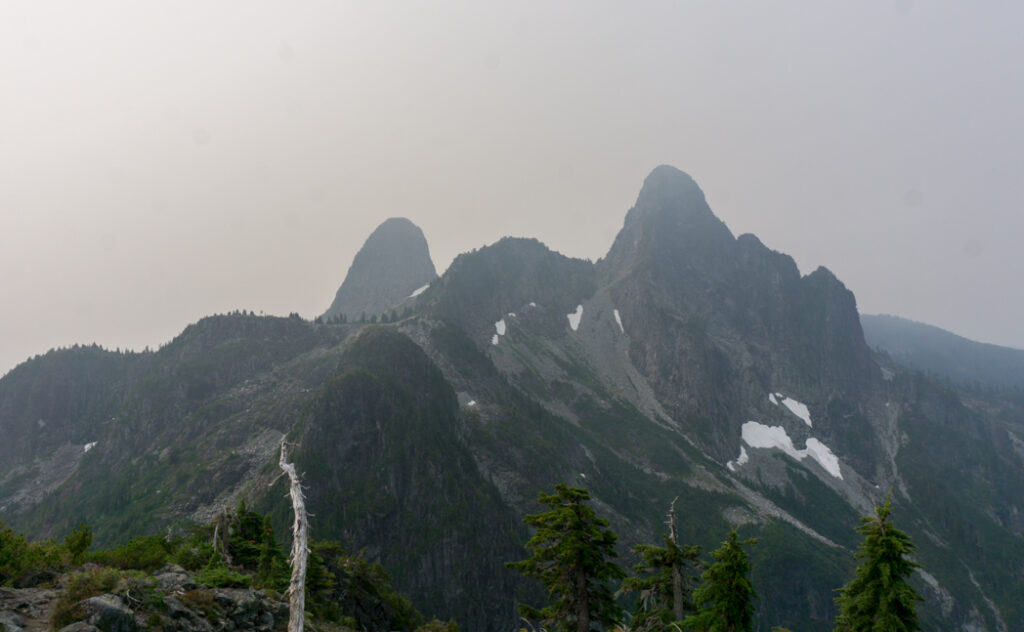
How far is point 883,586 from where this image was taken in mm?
21219

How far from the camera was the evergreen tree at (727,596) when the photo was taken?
22328 mm

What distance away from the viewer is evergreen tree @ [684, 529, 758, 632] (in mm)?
22328

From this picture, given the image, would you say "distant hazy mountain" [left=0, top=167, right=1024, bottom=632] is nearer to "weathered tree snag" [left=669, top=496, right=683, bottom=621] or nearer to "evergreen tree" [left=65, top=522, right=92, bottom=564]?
"evergreen tree" [left=65, top=522, right=92, bottom=564]

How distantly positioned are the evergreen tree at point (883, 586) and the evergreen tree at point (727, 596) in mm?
4457

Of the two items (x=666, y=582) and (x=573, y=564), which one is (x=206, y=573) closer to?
(x=573, y=564)

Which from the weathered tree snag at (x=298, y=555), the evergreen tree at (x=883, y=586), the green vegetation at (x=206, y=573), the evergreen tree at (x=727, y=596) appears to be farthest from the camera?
the evergreen tree at (x=727, y=596)

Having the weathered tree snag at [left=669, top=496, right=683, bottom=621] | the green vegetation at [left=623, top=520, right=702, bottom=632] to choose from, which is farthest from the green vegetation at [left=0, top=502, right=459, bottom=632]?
the weathered tree snag at [left=669, top=496, right=683, bottom=621]

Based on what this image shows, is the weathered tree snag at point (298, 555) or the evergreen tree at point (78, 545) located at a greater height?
the weathered tree snag at point (298, 555)

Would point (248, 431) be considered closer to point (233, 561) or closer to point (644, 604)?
point (233, 561)

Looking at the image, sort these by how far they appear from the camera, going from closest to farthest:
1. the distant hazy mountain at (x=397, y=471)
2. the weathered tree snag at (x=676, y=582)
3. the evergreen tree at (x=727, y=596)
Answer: the evergreen tree at (x=727, y=596)
the weathered tree snag at (x=676, y=582)
the distant hazy mountain at (x=397, y=471)

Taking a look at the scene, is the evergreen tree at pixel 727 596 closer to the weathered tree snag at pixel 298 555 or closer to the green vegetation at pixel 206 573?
the weathered tree snag at pixel 298 555

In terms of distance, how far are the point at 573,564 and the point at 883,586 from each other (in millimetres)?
13249

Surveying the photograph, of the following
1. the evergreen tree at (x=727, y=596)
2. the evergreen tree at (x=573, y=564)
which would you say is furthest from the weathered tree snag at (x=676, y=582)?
the evergreen tree at (x=573, y=564)

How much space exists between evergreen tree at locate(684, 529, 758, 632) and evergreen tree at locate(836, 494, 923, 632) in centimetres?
446
